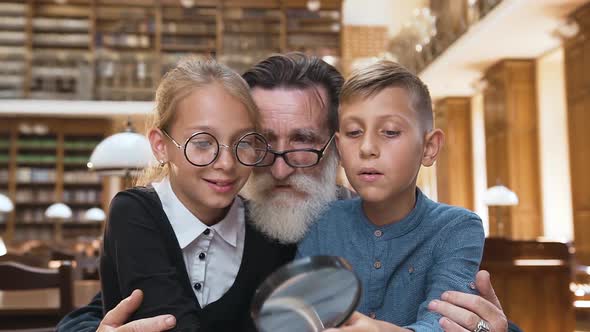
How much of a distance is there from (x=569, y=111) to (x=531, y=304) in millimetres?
6508

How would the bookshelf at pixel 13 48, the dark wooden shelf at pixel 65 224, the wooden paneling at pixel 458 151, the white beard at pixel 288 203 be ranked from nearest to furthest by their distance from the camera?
the white beard at pixel 288 203 < the wooden paneling at pixel 458 151 < the bookshelf at pixel 13 48 < the dark wooden shelf at pixel 65 224

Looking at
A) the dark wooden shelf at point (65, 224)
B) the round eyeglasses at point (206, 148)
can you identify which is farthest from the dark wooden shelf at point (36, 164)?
the round eyeglasses at point (206, 148)

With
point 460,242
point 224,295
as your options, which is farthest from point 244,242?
point 460,242

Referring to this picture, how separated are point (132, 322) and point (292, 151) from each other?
1.94 feet

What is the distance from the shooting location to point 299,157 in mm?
1608

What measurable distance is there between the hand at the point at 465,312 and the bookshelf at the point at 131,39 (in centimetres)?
1217

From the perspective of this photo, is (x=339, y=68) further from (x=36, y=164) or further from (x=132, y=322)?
(x=132, y=322)

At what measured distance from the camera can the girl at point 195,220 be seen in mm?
1176

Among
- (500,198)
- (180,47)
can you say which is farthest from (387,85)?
(180,47)

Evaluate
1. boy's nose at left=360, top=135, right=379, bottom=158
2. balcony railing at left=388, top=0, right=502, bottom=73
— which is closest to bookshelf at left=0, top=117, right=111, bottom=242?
balcony railing at left=388, top=0, right=502, bottom=73

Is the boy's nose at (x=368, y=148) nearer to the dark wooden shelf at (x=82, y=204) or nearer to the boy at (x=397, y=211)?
the boy at (x=397, y=211)

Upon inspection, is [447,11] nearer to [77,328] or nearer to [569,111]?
[569,111]

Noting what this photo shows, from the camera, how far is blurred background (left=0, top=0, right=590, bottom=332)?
28.5 ft

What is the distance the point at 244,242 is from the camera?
1370 millimetres
